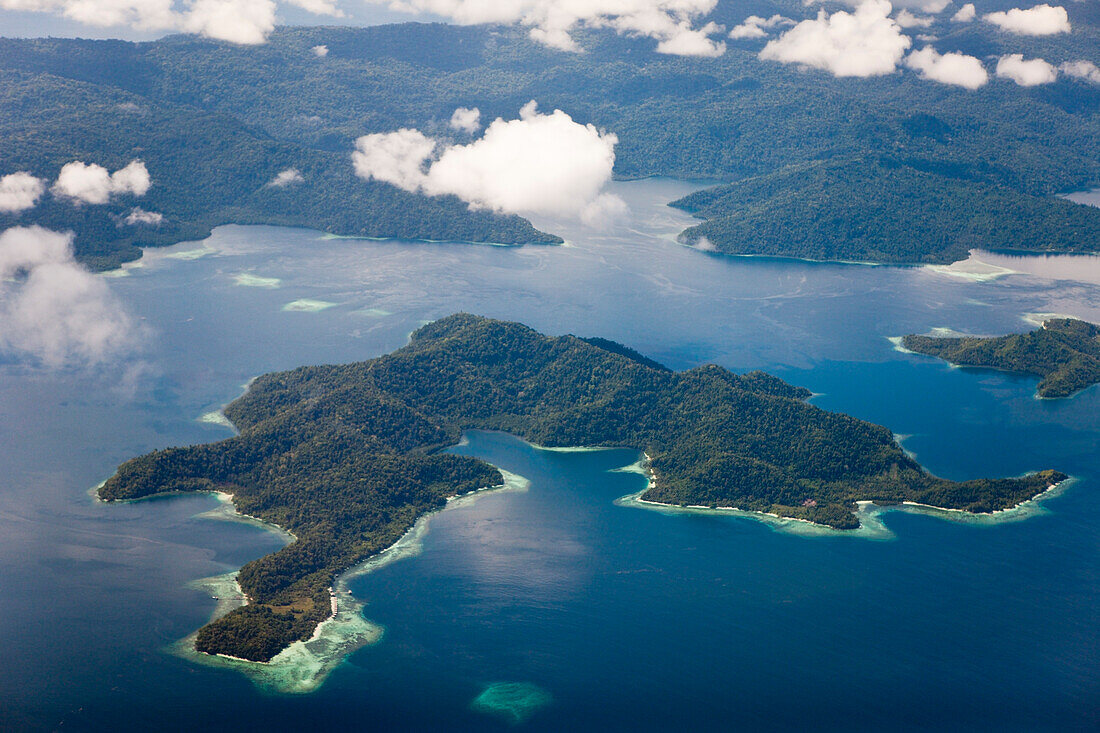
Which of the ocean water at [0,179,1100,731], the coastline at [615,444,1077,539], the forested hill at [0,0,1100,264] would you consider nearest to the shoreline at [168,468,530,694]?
the ocean water at [0,179,1100,731]

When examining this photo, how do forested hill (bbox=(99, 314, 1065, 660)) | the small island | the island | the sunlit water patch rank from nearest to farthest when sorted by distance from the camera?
the sunlit water patch
forested hill (bbox=(99, 314, 1065, 660))
the small island
the island

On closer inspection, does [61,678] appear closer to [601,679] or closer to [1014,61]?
[601,679]

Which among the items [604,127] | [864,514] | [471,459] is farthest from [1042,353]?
[604,127]

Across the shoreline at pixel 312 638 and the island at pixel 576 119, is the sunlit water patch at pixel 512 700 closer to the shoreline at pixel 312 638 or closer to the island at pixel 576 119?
the shoreline at pixel 312 638

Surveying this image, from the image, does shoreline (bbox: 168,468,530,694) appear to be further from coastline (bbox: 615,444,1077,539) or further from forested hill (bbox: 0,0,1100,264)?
forested hill (bbox: 0,0,1100,264)

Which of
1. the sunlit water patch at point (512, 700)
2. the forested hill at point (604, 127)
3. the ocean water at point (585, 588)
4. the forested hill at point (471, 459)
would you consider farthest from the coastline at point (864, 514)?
the forested hill at point (604, 127)

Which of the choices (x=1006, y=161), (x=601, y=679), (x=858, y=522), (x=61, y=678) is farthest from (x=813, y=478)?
(x=1006, y=161)
